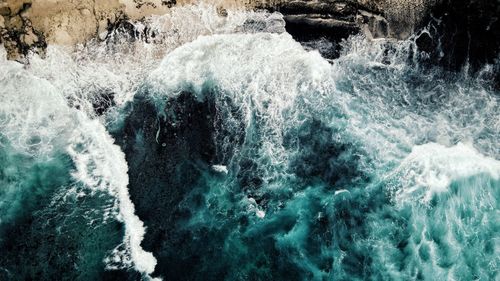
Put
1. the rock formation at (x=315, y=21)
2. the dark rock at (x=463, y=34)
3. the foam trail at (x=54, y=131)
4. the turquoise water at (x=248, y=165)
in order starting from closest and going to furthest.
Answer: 1. the turquoise water at (x=248, y=165)
2. the dark rock at (x=463, y=34)
3. the rock formation at (x=315, y=21)
4. the foam trail at (x=54, y=131)

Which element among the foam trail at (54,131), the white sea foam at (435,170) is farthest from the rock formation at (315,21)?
the white sea foam at (435,170)

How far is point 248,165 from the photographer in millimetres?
10875

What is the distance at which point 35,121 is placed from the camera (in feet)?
38.1

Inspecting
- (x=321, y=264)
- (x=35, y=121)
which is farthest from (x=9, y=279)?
(x=321, y=264)

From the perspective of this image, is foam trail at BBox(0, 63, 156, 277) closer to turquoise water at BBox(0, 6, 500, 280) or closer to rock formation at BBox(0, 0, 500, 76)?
turquoise water at BBox(0, 6, 500, 280)

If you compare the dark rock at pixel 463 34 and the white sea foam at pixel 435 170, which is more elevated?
the dark rock at pixel 463 34

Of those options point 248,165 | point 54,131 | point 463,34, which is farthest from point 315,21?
point 54,131

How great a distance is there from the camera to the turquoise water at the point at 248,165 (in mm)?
9758

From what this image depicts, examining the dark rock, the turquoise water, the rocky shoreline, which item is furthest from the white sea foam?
the rocky shoreline

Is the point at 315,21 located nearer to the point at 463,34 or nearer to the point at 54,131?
the point at 463,34

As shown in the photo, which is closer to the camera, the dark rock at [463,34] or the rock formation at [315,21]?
the dark rock at [463,34]

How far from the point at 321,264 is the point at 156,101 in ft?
19.2

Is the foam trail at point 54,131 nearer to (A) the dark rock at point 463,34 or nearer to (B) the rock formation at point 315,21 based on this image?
(B) the rock formation at point 315,21

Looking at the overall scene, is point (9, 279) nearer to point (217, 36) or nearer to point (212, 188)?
point (212, 188)
